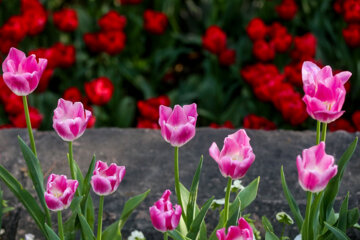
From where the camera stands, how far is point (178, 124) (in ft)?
4.20

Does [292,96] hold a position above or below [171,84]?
above

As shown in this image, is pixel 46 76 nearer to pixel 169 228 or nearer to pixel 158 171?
pixel 158 171

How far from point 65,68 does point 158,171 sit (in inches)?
43.5

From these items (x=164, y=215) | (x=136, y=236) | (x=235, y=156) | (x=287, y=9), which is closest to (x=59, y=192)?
(x=164, y=215)

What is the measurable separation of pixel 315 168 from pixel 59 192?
49 cm

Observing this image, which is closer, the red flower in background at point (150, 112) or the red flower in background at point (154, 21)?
the red flower in background at point (150, 112)

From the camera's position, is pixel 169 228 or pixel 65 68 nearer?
pixel 169 228

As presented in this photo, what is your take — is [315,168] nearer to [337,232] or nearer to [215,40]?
[337,232]

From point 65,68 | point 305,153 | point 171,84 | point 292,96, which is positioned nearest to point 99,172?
point 305,153

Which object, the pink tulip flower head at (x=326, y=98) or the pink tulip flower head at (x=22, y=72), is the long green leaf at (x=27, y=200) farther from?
the pink tulip flower head at (x=326, y=98)

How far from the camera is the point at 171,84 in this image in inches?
138

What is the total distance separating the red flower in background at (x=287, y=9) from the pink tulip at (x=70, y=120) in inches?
76.9

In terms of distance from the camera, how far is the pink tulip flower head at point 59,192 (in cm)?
125

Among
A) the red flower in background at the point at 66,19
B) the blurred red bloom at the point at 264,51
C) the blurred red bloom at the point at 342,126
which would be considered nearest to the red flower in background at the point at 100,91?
the red flower in background at the point at 66,19
